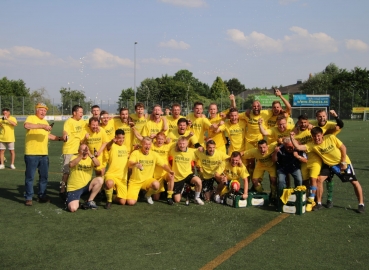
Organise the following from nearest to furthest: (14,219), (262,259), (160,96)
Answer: (262,259), (14,219), (160,96)

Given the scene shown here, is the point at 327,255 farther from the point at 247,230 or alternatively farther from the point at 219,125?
the point at 219,125

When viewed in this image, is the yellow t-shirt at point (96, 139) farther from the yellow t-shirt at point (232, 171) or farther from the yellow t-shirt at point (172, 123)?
the yellow t-shirt at point (232, 171)

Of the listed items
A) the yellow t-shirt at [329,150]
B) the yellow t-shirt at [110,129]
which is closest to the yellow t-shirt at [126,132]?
the yellow t-shirt at [110,129]

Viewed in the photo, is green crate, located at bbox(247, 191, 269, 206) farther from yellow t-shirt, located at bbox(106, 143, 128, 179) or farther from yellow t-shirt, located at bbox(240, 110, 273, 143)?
yellow t-shirt, located at bbox(106, 143, 128, 179)

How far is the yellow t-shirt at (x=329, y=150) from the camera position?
736 cm

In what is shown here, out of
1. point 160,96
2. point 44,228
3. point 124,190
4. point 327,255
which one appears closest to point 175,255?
point 327,255

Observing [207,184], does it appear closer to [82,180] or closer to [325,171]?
[325,171]

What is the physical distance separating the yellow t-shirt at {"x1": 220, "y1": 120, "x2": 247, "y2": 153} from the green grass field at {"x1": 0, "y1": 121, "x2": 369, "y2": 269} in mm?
1800

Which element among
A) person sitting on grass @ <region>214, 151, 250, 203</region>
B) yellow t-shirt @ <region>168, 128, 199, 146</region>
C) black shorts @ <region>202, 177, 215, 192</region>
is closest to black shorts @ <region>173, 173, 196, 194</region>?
black shorts @ <region>202, 177, 215, 192</region>

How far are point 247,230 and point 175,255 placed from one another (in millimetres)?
1498

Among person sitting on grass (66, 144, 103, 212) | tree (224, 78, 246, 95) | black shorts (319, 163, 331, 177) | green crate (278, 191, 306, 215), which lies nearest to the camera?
green crate (278, 191, 306, 215)

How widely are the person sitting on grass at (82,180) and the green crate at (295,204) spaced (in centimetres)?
346

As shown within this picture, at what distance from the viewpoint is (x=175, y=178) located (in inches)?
314

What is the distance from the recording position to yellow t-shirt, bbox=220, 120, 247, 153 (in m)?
8.85
